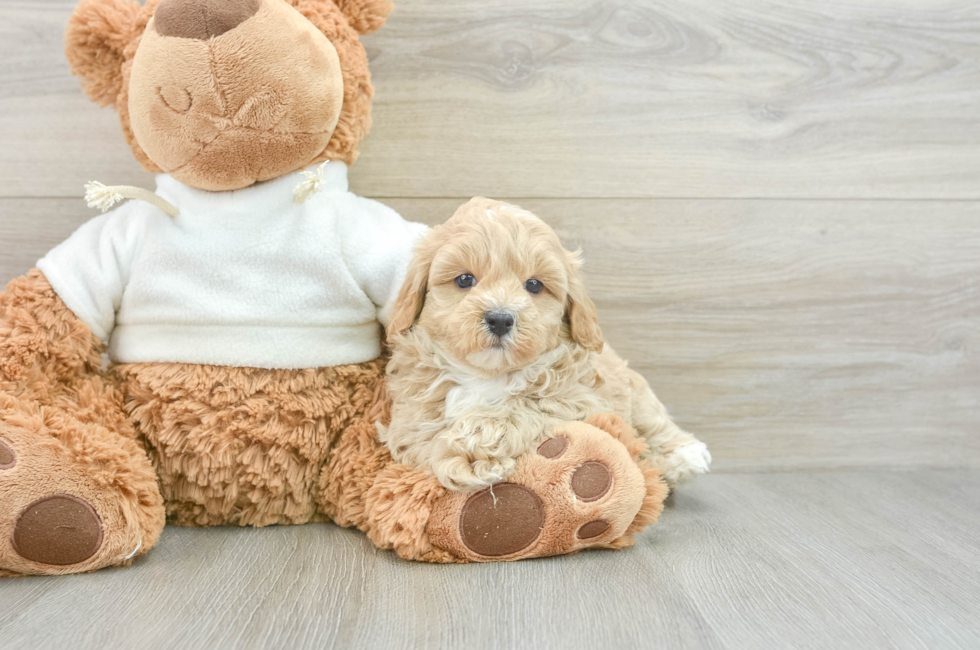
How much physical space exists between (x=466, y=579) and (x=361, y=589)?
106 mm

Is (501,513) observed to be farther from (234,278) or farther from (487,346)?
(234,278)

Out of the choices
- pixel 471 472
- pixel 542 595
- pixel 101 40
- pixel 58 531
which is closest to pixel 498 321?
Result: pixel 471 472

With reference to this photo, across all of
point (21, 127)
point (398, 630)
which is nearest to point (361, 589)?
point (398, 630)

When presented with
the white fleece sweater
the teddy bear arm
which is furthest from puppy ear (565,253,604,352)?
the teddy bear arm

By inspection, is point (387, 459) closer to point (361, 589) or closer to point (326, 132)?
point (361, 589)

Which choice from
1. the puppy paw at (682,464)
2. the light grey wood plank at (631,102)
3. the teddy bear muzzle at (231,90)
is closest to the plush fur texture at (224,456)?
the puppy paw at (682,464)

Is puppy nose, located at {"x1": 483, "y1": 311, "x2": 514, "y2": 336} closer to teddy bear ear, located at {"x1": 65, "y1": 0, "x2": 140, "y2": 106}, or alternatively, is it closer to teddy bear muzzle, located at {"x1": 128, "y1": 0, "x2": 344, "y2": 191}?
teddy bear muzzle, located at {"x1": 128, "y1": 0, "x2": 344, "y2": 191}

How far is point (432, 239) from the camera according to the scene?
822 mm

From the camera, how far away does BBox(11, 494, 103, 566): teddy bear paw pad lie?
0.73 metres

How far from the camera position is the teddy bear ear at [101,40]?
0.86 meters

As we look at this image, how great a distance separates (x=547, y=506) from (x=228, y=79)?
57cm

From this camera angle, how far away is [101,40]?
88 cm

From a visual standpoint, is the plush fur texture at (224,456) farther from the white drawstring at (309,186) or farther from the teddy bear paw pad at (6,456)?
the white drawstring at (309,186)

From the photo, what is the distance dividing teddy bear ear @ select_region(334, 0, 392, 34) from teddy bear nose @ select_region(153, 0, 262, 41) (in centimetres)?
15
